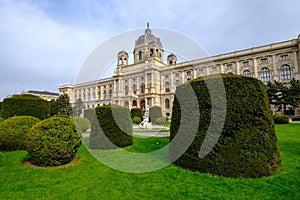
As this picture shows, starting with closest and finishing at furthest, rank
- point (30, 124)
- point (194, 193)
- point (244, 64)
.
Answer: point (194, 193)
point (30, 124)
point (244, 64)

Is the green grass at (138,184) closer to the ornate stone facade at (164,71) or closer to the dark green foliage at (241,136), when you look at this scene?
the dark green foliage at (241,136)

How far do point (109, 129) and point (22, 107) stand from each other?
300 inches

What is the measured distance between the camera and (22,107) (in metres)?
11.3

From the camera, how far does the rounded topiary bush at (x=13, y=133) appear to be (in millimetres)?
6938

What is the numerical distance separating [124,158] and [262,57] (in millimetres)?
40994

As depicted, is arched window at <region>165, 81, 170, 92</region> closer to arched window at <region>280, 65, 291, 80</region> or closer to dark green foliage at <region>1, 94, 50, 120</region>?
arched window at <region>280, 65, 291, 80</region>

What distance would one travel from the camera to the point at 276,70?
35656mm

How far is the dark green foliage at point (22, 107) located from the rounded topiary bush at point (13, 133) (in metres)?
4.73

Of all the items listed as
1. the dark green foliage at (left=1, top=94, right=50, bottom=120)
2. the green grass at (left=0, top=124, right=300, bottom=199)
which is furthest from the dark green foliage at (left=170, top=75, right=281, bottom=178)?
the dark green foliage at (left=1, top=94, right=50, bottom=120)

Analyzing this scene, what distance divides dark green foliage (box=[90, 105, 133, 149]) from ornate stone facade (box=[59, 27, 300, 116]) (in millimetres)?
24641

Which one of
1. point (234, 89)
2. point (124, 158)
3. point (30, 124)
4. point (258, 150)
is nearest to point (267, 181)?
point (258, 150)

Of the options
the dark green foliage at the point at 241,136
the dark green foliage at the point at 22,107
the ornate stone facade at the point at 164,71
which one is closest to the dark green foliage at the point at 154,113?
the ornate stone facade at the point at 164,71

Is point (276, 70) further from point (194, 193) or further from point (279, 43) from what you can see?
point (194, 193)

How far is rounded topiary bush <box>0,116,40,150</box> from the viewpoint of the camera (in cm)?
694
